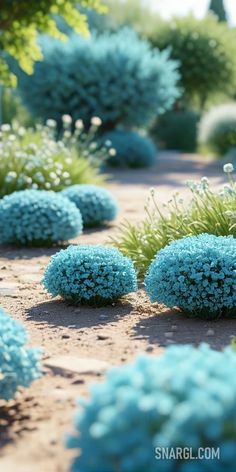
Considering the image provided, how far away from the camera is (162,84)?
17.7 m

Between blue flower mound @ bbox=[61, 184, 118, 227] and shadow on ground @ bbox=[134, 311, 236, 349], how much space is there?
3830mm

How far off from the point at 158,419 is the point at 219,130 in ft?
58.4

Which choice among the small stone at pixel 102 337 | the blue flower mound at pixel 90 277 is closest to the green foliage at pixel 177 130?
the blue flower mound at pixel 90 277

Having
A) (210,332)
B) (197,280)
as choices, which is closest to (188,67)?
(197,280)

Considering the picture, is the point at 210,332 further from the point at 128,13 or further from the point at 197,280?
the point at 128,13

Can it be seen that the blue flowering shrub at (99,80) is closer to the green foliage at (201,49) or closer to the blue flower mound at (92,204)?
the green foliage at (201,49)

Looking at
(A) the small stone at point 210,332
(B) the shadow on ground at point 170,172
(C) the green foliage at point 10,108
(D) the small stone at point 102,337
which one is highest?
(C) the green foliage at point 10,108

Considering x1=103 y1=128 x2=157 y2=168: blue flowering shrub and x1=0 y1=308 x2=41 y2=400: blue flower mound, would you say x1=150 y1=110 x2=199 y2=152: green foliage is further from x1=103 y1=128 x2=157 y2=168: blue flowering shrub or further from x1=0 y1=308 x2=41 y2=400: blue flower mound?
x1=0 y1=308 x2=41 y2=400: blue flower mound

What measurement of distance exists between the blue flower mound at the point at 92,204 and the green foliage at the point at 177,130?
16.0 m

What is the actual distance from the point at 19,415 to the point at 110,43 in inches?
609

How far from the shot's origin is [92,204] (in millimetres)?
8648

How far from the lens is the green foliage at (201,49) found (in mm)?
23016

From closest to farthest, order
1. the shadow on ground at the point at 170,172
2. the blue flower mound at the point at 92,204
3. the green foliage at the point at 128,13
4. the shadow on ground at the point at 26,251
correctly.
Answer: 1. the shadow on ground at the point at 26,251
2. the blue flower mound at the point at 92,204
3. the shadow on ground at the point at 170,172
4. the green foliage at the point at 128,13

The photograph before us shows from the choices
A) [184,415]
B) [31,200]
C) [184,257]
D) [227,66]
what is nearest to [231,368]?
[184,415]
